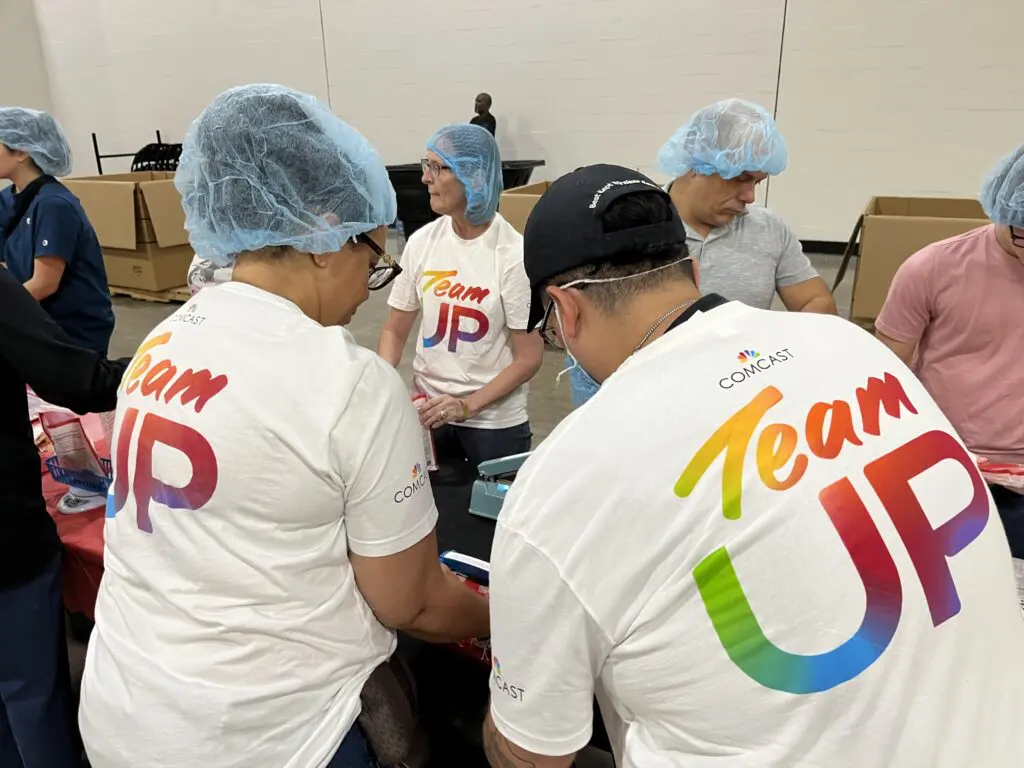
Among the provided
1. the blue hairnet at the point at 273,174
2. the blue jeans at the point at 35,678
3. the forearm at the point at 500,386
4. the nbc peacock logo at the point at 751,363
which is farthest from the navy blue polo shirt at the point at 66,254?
the nbc peacock logo at the point at 751,363

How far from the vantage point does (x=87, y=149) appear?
9.92m

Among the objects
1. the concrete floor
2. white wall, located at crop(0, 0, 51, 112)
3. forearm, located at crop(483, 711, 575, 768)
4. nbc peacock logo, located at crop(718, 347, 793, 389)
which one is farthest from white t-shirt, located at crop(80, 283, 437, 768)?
white wall, located at crop(0, 0, 51, 112)

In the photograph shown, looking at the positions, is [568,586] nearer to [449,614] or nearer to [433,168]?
[449,614]

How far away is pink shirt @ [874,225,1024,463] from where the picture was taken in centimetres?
164

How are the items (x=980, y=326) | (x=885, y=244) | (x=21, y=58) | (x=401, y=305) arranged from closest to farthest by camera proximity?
(x=980, y=326) → (x=401, y=305) → (x=885, y=244) → (x=21, y=58)

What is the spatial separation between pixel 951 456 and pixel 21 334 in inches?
57.4

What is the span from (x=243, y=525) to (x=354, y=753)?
405mm

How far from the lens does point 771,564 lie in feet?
2.31

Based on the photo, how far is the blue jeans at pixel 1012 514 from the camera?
1559 millimetres

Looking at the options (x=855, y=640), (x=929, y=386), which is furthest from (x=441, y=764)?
(x=929, y=386)

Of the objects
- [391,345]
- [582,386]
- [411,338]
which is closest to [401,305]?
[391,345]

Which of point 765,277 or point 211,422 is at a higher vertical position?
point 211,422

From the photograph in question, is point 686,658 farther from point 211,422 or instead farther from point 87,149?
point 87,149

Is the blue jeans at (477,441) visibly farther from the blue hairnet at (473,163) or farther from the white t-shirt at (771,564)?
the white t-shirt at (771,564)
